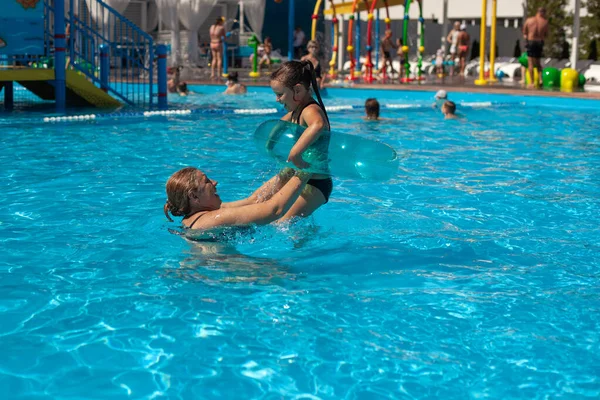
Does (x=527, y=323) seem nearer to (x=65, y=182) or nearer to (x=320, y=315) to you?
(x=320, y=315)

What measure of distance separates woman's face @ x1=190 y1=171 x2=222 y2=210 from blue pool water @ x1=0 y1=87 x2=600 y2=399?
0.85 feet

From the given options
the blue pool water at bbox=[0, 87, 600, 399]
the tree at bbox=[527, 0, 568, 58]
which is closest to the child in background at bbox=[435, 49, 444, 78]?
the tree at bbox=[527, 0, 568, 58]

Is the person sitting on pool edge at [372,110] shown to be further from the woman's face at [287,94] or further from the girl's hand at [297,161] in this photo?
the girl's hand at [297,161]

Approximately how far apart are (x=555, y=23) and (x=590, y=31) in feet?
5.43

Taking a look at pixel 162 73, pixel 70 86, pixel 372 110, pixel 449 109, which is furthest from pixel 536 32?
pixel 70 86

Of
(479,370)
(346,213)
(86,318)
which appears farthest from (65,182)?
(479,370)

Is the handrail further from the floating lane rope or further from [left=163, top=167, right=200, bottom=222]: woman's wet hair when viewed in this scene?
[left=163, top=167, right=200, bottom=222]: woman's wet hair

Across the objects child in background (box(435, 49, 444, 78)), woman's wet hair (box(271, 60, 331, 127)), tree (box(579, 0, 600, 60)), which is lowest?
woman's wet hair (box(271, 60, 331, 127))

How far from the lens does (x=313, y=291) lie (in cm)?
407

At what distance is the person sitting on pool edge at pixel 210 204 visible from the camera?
14.5 ft

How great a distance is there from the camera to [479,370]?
3.14 m

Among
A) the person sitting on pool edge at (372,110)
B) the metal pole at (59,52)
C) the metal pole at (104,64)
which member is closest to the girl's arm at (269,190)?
the person sitting on pool edge at (372,110)

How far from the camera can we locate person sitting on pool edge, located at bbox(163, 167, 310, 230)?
443 cm

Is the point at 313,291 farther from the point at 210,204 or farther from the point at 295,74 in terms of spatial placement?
the point at 295,74
